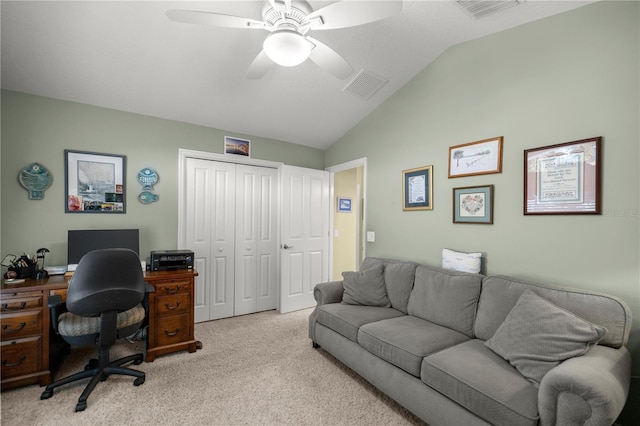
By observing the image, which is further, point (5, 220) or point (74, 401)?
point (5, 220)

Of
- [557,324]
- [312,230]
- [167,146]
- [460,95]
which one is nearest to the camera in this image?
[557,324]

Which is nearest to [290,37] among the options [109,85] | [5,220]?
[109,85]

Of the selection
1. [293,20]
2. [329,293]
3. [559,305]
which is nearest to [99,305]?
[329,293]

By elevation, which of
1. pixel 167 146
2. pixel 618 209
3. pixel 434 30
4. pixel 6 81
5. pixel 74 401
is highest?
pixel 434 30

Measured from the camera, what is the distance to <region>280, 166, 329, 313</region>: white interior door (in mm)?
3834

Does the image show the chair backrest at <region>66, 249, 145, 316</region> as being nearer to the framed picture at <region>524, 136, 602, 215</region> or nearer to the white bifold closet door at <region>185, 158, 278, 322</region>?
the white bifold closet door at <region>185, 158, 278, 322</region>

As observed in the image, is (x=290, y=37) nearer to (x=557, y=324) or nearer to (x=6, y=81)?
(x=557, y=324)

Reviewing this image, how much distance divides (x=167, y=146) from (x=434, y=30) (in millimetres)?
2961

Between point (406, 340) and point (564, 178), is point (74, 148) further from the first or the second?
point (564, 178)

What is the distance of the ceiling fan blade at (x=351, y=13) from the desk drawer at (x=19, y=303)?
2.81 metres

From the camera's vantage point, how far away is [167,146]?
127 inches

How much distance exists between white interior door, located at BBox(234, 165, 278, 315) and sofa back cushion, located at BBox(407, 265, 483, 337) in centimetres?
212

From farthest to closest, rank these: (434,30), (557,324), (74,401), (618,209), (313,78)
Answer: (313,78) → (434,30) → (74,401) → (618,209) → (557,324)

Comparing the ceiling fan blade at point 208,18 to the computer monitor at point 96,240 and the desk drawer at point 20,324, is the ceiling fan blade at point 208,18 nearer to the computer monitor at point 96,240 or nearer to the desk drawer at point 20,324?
the computer monitor at point 96,240
